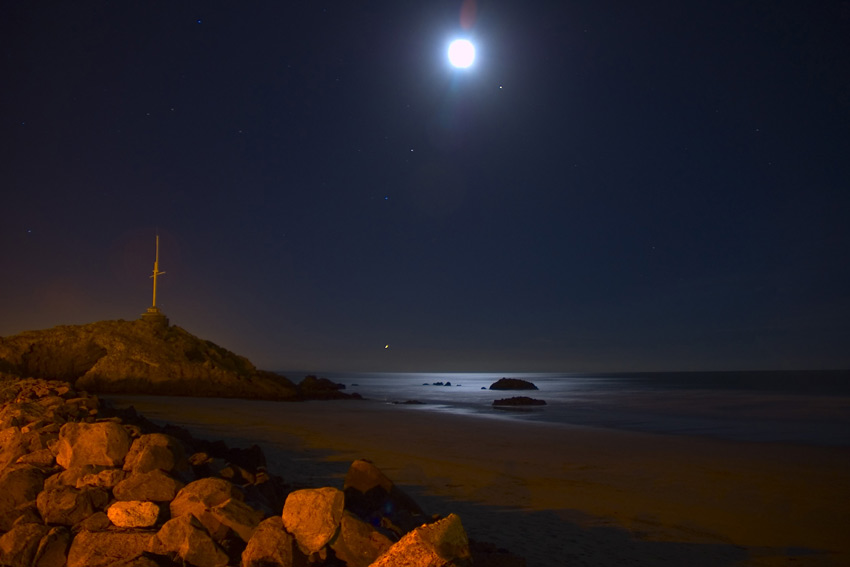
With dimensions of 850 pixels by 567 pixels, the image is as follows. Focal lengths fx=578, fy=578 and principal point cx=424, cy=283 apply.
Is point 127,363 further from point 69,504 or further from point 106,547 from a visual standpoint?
point 106,547

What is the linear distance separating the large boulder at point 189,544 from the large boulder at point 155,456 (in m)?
0.94

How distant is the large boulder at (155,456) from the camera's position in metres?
4.74

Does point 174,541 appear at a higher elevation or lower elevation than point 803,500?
higher

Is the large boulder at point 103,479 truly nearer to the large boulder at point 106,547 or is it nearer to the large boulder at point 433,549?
the large boulder at point 106,547

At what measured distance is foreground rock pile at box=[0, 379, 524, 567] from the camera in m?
3.64

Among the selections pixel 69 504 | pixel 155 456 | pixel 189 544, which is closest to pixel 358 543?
pixel 189 544

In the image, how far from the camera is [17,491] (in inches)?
185

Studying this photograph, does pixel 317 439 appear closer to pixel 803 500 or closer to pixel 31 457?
pixel 31 457

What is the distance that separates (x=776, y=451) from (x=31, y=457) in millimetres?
14941

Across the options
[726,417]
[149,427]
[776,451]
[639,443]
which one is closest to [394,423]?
[639,443]

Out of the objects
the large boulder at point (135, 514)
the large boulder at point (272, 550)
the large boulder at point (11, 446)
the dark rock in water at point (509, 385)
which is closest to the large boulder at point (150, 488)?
the large boulder at point (135, 514)

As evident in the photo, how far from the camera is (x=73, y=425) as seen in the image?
5492mm

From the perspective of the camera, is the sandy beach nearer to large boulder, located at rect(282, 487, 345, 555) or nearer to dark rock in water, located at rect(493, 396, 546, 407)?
large boulder, located at rect(282, 487, 345, 555)

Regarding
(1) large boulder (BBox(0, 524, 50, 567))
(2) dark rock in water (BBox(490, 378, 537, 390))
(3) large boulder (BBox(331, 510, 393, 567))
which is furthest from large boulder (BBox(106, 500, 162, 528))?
(2) dark rock in water (BBox(490, 378, 537, 390))
